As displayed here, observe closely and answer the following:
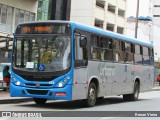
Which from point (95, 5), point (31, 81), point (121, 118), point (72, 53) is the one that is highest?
point (95, 5)

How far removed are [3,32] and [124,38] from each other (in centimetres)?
1749

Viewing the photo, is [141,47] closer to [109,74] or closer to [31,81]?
[109,74]

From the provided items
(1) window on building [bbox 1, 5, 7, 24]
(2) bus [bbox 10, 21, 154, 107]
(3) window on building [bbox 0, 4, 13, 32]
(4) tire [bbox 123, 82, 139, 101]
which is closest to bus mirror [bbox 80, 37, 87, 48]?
(2) bus [bbox 10, 21, 154, 107]

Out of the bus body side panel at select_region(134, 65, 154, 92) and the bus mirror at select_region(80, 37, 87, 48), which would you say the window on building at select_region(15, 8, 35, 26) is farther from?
the bus mirror at select_region(80, 37, 87, 48)

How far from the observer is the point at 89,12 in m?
64.7

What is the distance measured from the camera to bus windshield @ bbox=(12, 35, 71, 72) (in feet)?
52.3

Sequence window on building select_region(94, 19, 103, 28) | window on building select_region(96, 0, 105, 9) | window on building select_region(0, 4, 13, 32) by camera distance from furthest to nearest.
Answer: window on building select_region(96, 0, 105, 9) → window on building select_region(94, 19, 103, 28) → window on building select_region(0, 4, 13, 32)

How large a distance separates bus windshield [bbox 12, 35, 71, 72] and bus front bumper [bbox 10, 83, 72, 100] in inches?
27.1

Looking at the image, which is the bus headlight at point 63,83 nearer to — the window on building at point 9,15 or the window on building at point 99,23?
the window on building at point 9,15

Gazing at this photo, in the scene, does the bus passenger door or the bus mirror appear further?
the bus mirror

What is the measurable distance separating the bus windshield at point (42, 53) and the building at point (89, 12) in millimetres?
30331

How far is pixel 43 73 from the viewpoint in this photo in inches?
631

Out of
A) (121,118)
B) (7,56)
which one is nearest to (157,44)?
(7,56)

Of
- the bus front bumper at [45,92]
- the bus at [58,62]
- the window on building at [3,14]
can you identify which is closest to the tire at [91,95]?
the bus at [58,62]
